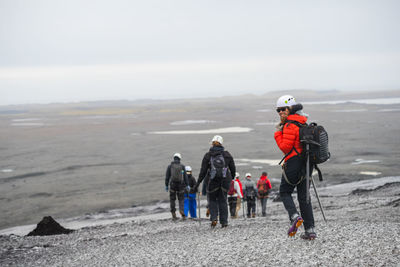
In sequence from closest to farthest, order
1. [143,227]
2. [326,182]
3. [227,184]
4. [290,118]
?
[290,118] < [227,184] < [143,227] < [326,182]

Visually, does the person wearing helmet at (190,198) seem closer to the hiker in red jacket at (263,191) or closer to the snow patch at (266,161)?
the hiker in red jacket at (263,191)

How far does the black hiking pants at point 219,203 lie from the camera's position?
981 cm

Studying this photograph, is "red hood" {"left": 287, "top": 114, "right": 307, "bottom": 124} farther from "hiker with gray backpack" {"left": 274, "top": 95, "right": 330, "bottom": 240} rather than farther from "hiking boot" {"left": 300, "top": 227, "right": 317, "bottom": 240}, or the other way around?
"hiking boot" {"left": 300, "top": 227, "right": 317, "bottom": 240}

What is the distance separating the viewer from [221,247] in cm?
776

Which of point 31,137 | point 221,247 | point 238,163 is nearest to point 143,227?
point 221,247

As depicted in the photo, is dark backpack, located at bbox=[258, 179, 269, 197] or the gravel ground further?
dark backpack, located at bbox=[258, 179, 269, 197]

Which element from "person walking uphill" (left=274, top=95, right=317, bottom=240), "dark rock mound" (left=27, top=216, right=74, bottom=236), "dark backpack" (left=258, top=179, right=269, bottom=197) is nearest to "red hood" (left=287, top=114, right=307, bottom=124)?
"person walking uphill" (left=274, top=95, right=317, bottom=240)

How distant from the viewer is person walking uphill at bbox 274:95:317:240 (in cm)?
665

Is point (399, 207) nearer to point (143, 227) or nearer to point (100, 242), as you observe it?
point (143, 227)

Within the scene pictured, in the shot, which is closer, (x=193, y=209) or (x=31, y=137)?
(x=193, y=209)

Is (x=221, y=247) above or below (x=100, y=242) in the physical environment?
above

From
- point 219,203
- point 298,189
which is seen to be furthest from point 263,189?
point 298,189

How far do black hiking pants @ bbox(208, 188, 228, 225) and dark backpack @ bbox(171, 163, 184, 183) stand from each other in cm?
377

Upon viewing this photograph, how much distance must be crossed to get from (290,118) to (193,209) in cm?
835
